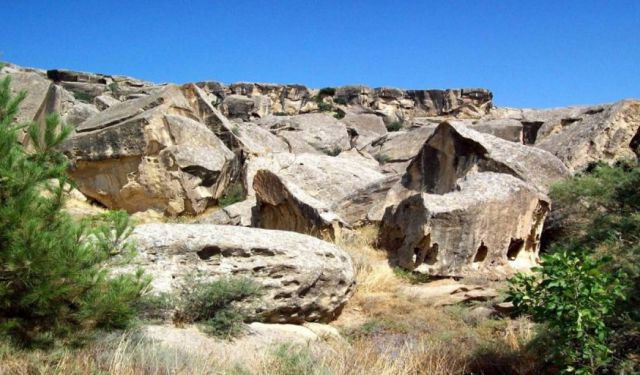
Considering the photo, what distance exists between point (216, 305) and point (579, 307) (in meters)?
3.33

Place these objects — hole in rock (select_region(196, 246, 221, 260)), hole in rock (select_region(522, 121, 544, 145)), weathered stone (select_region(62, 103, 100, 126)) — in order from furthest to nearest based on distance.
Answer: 1. hole in rock (select_region(522, 121, 544, 145))
2. weathered stone (select_region(62, 103, 100, 126))
3. hole in rock (select_region(196, 246, 221, 260))

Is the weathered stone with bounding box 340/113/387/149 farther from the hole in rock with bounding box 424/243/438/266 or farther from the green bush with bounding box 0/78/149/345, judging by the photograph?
the green bush with bounding box 0/78/149/345

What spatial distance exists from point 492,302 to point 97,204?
29.7 feet

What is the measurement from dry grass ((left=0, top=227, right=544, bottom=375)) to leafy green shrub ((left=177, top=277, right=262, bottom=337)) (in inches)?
24.3

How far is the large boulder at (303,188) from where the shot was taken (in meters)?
9.82

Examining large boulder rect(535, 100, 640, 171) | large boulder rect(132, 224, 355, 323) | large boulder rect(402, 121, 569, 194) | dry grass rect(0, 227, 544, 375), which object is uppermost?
large boulder rect(535, 100, 640, 171)

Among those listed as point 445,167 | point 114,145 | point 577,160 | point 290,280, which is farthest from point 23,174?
point 577,160

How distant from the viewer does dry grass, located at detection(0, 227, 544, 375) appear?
413cm

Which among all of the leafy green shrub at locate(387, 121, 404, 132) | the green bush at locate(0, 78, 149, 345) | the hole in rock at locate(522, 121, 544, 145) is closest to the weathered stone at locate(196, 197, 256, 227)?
the green bush at locate(0, 78, 149, 345)

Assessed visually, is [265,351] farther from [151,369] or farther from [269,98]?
[269,98]

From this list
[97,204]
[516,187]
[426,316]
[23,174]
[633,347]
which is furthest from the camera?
[97,204]

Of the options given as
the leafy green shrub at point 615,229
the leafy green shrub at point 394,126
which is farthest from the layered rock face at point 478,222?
the leafy green shrub at point 394,126

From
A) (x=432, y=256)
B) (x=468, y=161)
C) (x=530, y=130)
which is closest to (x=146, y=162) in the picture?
(x=468, y=161)

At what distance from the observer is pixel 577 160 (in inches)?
491
